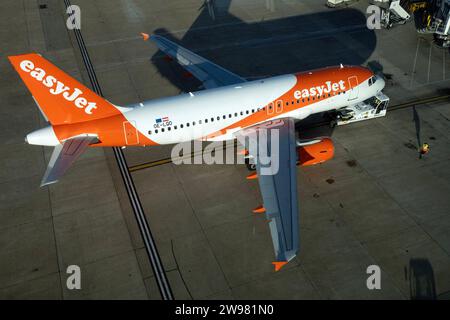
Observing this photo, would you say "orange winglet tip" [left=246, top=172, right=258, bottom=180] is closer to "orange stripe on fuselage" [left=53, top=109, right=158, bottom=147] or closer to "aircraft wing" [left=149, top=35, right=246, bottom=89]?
"orange stripe on fuselage" [left=53, top=109, right=158, bottom=147]

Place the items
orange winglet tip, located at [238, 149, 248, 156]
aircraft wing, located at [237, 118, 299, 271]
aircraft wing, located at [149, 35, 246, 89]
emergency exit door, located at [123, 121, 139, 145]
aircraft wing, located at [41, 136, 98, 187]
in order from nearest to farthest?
aircraft wing, located at [237, 118, 299, 271] → aircraft wing, located at [41, 136, 98, 187] → emergency exit door, located at [123, 121, 139, 145] → orange winglet tip, located at [238, 149, 248, 156] → aircraft wing, located at [149, 35, 246, 89]

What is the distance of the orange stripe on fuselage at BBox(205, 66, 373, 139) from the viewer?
31.9m

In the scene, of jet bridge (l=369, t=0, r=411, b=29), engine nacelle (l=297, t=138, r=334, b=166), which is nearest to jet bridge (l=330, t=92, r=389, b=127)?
engine nacelle (l=297, t=138, r=334, b=166)

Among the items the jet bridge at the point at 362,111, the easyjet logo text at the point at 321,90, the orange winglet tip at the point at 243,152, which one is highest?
the easyjet logo text at the point at 321,90

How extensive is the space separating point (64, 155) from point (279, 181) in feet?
47.4

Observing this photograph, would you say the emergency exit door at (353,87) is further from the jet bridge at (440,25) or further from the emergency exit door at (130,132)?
the jet bridge at (440,25)

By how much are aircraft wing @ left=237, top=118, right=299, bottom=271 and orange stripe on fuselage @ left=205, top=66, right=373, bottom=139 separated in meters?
0.72

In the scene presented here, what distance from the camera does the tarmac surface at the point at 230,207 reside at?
82.0ft

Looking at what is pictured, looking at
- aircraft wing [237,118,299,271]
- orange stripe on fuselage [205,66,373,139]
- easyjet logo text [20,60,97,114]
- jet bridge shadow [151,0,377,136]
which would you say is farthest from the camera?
jet bridge shadow [151,0,377,136]

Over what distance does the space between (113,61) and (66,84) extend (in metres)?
21.1

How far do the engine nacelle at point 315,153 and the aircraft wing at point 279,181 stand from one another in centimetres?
167

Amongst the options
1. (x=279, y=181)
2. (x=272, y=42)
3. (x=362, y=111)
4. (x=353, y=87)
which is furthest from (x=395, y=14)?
(x=279, y=181)

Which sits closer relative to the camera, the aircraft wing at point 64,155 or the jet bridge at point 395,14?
the aircraft wing at point 64,155

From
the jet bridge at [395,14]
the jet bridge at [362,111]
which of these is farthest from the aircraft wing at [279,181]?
the jet bridge at [395,14]
